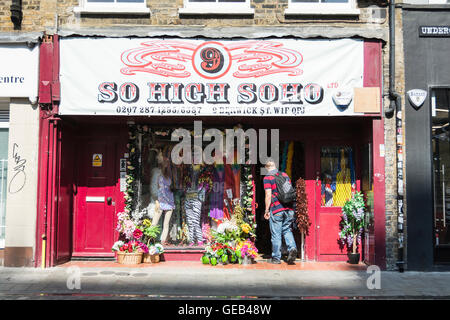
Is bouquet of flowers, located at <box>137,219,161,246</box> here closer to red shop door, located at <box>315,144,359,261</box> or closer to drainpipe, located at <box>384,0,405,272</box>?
red shop door, located at <box>315,144,359,261</box>

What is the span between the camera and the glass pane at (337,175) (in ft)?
31.4

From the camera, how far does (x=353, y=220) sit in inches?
359

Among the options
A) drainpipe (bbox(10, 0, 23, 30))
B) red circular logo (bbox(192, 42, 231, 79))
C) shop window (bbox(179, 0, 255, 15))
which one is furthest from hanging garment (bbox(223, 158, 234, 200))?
drainpipe (bbox(10, 0, 23, 30))

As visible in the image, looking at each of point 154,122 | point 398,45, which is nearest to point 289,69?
point 398,45

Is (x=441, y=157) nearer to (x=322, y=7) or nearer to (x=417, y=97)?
(x=417, y=97)

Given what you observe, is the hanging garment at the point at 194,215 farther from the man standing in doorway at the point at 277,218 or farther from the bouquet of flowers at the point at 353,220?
the bouquet of flowers at the point at 353,220

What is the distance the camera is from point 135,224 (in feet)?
29.9

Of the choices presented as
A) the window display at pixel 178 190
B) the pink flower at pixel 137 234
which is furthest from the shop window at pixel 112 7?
the pink flower at pixel 137 234

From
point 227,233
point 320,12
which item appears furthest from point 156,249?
point 320,12

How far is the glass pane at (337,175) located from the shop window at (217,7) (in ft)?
10.5

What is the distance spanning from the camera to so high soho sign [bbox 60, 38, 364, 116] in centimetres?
866
